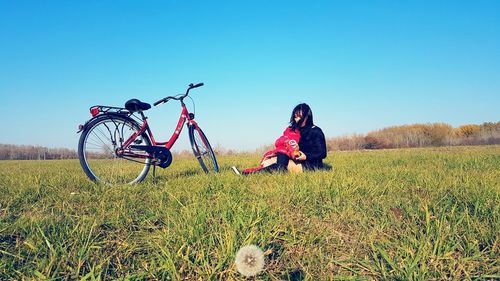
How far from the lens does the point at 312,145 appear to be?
5656 millimetres

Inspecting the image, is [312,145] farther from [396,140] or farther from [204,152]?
[396,140]

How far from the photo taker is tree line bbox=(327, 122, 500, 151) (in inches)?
998

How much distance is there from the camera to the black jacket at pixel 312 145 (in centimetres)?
559

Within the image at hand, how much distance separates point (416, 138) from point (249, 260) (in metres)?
28.8

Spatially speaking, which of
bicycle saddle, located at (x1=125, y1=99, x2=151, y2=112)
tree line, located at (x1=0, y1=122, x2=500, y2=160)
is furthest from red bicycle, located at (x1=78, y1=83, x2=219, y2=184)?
tree line, located at (x1=0, y1=122, x2=500, y2=160)

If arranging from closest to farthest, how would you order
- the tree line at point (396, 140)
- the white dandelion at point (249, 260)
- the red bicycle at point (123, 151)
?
1. the white dandelion at point (249, 260)
2. the red bicycle at point (123, 151)
3. the tree line at point (396, 140)

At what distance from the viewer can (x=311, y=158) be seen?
220 inches

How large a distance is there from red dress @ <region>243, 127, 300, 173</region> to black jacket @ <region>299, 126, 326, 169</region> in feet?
0.46

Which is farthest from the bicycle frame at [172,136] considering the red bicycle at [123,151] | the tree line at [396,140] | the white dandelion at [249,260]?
the tree line at [396,140]

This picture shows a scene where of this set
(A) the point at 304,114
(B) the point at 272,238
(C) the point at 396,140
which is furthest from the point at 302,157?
(C) the point at 396,140

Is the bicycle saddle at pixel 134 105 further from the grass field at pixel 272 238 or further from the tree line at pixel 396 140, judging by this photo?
the tree line at pixel 396 140

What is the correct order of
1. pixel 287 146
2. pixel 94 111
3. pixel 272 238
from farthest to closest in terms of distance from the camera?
1. pixel 287 146
2. pixel 94 111
3. pixel 272 238

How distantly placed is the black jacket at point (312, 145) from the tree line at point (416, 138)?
1924 cm

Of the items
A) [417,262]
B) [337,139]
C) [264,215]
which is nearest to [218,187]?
[264,215]
